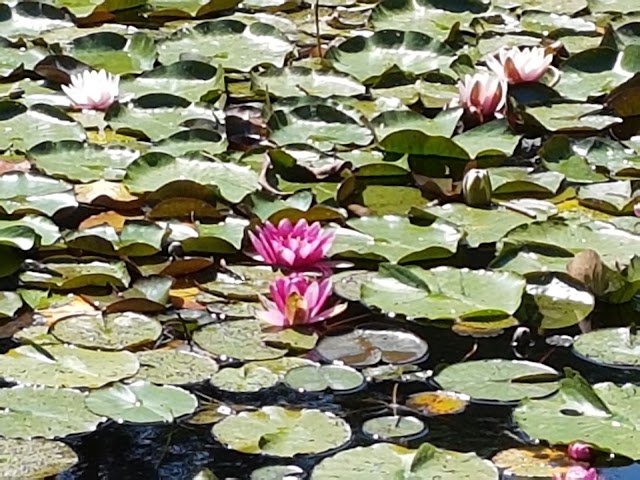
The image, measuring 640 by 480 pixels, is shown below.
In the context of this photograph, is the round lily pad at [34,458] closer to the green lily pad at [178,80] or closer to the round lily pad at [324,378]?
the round lily pad at [324,378]

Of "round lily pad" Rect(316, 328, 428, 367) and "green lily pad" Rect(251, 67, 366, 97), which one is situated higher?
"green lily pad" Rect(251, 67, 366, 97)

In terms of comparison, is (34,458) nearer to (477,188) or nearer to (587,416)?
(587,416)

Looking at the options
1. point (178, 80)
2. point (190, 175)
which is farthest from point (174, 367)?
point (178, 80)

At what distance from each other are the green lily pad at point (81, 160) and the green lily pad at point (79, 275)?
0.38 meters

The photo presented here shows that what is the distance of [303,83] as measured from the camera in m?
3.36

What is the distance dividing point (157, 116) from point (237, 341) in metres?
1.06

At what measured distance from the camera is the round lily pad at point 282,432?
6.13 feet

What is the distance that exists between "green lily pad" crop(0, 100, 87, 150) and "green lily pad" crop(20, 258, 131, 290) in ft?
1.87

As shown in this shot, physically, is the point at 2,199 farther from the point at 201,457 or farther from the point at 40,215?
the point at 201,457

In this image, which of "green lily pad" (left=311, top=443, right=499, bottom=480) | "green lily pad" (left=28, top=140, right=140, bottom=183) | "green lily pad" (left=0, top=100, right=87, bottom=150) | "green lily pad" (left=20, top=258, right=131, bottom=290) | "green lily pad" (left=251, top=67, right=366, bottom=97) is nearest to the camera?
"green lily pad" (left=311, top=443, right=499, bottom=480)

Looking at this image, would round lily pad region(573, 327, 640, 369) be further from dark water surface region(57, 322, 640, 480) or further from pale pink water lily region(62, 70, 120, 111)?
pale pink water lily region(62, 70, 120, 111)

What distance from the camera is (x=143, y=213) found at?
2688mm

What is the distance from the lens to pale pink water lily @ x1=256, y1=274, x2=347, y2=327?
7.24ft

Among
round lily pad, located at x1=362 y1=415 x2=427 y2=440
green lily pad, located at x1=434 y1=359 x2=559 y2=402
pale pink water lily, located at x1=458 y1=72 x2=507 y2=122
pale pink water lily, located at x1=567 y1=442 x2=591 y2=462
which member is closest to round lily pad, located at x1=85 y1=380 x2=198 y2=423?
round lily pad, located at x1=362 y1=415 x2=427 y2=440
